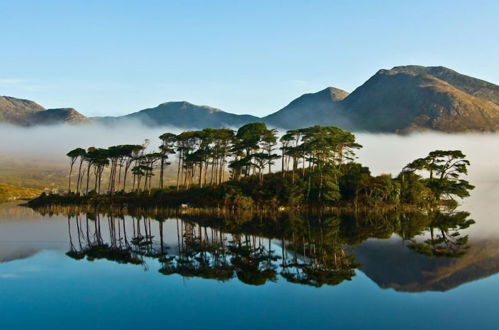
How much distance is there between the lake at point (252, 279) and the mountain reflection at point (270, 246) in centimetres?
12

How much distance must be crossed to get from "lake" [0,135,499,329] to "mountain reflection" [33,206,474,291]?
0.38 feet

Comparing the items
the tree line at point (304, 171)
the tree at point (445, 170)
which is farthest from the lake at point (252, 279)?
the tree at point (445, 170)

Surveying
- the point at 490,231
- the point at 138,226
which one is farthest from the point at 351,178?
the point at 138,226

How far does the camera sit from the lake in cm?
1791

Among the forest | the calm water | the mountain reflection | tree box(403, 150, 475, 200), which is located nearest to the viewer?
the calm water

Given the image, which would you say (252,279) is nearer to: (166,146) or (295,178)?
(295,178)

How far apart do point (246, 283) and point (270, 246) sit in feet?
39.9

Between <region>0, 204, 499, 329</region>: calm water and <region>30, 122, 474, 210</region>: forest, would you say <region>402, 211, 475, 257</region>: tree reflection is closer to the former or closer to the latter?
<region>0, 204, 499, 329</region>: calm water

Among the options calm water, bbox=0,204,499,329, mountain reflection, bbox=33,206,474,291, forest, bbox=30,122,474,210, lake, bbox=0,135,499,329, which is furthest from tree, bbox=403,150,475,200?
calm water, bbox=0,204,499,329

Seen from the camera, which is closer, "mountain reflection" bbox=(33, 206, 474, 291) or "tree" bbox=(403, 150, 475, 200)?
"mountain reflection" bbox=(33, 206, 474, 291)

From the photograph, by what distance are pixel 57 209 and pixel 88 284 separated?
65.6 meters

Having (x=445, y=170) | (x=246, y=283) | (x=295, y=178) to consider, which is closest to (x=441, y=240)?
(x=246, y=283)

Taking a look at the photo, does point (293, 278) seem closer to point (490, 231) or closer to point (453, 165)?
point (490, 231)

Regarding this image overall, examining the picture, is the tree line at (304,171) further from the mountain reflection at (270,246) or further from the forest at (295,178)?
the mountain reflection at (270,246)
